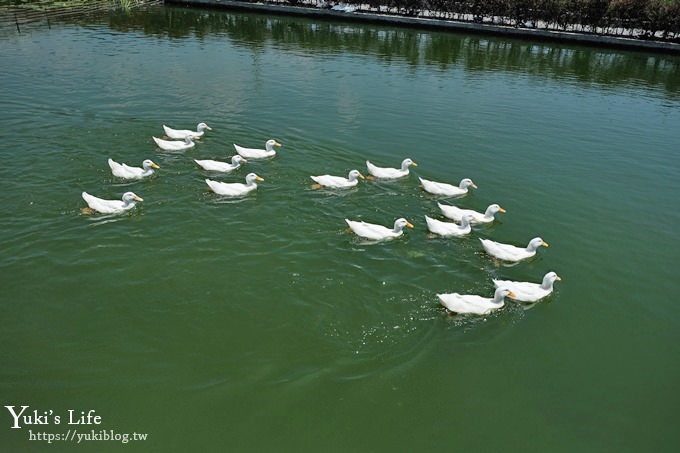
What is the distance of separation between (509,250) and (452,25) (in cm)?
3402

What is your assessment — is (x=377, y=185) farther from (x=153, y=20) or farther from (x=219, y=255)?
(x=153, y=20)

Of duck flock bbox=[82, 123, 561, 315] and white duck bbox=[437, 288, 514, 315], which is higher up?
duck flock bbox=[82, 123, 561, 315]

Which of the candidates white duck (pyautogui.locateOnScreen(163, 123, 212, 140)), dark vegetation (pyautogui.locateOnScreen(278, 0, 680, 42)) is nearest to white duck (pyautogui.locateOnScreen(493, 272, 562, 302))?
white duck (pyautogui.locateOnScreen(163, 123, 212, 140))

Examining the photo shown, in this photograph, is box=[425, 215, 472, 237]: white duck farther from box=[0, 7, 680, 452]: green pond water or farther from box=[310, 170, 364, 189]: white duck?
box=[310, 170, 364, 189]: white duck

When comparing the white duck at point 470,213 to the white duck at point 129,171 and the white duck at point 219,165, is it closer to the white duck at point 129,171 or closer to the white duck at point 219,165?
the white duck at point 219,165

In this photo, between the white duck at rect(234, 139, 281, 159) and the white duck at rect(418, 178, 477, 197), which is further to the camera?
the white duck at rect(234, 139, 281, 159)

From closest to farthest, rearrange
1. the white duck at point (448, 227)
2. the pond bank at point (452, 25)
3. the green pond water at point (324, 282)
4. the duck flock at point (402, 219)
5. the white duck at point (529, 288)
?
the green pond water at point (324, 282)
the duck flock at point (402, 219)
the white duck at point (529, 288)
the white duck at point (448, 227)
the pond bank at point (452, 25)

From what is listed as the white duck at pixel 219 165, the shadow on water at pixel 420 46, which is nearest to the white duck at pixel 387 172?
the white duck at pixel 219 165

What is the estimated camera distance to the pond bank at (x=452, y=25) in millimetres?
38406

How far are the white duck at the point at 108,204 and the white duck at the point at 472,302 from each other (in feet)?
23.8

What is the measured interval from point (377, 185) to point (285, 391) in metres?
7.70

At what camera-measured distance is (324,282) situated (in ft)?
34.7

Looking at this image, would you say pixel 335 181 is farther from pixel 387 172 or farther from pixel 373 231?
pixel 373 231

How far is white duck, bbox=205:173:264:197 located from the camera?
525 inches
